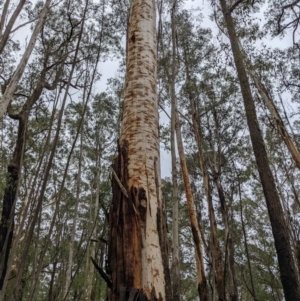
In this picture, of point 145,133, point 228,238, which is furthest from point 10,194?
point 145,133

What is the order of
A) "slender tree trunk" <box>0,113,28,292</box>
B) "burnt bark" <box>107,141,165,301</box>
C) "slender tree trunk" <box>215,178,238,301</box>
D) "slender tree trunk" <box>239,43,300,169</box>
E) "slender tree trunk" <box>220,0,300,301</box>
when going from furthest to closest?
"slender tree trunk" <box>215,178,238,301</box> < "slender tree trunk" <box>0,113,28,292</box> < "slender tree trunk" <box>239,43,300,169</box> < "slender tree trunk" <box>220,0,300,301</box> < "burnt bark" <box>107,141,165,301</box>

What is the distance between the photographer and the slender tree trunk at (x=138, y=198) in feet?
4.32

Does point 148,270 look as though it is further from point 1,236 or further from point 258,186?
point 258,186

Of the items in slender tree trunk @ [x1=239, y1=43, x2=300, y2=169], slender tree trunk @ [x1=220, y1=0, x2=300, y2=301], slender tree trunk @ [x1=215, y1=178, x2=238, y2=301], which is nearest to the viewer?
slender tree trunk @ [x1=220, y1=0, x2=300, y2=301]

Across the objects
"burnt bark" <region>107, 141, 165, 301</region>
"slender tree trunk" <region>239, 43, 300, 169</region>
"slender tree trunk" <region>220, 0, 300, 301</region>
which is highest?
"slender tree trunk" <region>239, 43, 300, 169</region>

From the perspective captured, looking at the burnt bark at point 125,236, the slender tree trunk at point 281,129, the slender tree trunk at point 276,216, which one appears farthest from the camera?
the slender tree trunk at point 281,129

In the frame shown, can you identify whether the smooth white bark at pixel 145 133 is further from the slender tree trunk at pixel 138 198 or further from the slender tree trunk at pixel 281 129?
the slender tree trunk at pixel 281 129

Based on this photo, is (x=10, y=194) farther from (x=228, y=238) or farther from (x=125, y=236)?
(x=125, y=236)

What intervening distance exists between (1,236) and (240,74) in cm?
500

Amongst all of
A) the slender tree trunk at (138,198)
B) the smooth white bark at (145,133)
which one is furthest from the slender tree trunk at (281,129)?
the slender tree trunk at (138,198)

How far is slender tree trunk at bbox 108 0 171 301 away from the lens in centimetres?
132

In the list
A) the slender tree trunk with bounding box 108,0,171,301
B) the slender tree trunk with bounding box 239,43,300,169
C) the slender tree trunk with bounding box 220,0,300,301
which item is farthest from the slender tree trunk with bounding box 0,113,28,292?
the slender tree trunk with bounding box 108,0,171,301

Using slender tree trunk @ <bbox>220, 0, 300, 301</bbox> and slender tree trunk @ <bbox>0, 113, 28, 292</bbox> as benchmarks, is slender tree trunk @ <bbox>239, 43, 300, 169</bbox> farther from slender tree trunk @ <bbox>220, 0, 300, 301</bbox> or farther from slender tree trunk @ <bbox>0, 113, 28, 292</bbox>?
slender tree trunk @ <bbox>0, 113, 28, 292</bbox>

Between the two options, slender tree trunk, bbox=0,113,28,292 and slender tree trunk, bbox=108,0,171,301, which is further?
slender tree trunk, bbox=0,113,28,292
